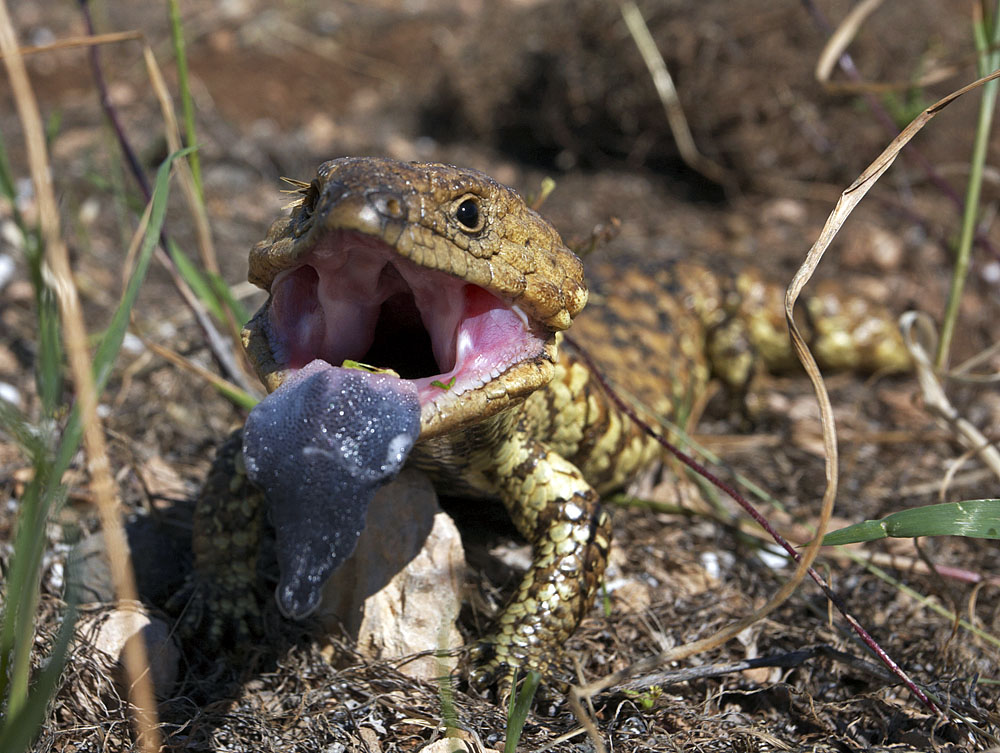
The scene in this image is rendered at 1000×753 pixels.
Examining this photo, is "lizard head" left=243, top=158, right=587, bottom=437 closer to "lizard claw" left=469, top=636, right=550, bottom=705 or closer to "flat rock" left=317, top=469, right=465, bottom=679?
"flat rock" left=317, top=469, right=465, bottom=679

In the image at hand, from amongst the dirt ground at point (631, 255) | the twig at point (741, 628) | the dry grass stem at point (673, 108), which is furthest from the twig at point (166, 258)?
the dry grass stem at point (673, 108)

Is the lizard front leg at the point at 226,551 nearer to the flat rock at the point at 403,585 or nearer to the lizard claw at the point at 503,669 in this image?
the flat rock at the point at 403,585

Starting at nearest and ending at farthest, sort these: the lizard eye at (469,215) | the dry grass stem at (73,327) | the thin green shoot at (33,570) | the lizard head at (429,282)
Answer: the thin green shoot at (33,570) < the dry grass stem at (73,327) < the lizard head at (429,282) < the lizard eye at (469,215)

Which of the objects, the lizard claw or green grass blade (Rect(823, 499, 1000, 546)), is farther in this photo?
the lizard claw

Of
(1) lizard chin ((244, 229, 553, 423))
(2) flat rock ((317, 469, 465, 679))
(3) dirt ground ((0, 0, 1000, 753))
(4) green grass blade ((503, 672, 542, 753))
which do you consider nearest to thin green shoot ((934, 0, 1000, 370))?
(3) dirt ground ((0, 0, 1000, 753))

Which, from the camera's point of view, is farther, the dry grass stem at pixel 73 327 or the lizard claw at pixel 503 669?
the lizard claw at pixel 503 669

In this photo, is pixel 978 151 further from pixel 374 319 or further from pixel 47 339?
pixel 47 339
